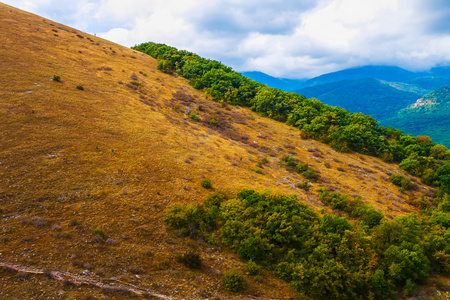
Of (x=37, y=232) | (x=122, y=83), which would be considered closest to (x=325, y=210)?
(x=37, y=232)

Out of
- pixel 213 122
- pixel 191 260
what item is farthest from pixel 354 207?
pixel 213 122

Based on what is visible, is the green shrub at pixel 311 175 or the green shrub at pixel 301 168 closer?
the green shrub at pixel 311 175

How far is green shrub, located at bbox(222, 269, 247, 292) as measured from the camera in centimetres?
1345

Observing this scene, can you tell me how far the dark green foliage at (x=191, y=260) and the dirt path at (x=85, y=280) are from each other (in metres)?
2.59

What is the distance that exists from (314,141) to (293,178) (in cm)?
2131

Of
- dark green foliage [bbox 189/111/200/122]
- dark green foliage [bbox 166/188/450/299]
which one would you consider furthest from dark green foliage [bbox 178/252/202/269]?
dark green foliage [bbox 189/111/200/122]

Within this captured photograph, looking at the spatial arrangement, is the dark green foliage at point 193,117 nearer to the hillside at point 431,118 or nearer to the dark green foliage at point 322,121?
the dark green foliage at point 322,121

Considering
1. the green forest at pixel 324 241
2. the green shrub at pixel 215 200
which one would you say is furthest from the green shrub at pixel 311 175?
the green shrub at pixel 215 200

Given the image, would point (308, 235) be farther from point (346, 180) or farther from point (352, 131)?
point (352, 131)

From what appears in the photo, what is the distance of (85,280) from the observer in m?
11.6

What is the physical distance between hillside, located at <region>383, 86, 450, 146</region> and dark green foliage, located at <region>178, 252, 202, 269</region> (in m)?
155

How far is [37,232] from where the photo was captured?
13.5m

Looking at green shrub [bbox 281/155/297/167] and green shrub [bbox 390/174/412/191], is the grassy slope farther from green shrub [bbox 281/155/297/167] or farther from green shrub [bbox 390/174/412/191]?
green shrub [bbox 281/155/297/167]

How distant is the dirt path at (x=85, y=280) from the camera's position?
11.1 meters
